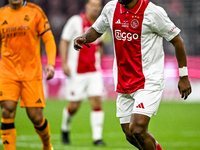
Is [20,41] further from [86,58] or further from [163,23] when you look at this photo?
[86,58]

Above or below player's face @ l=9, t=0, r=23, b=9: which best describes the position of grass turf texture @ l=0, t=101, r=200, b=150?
below

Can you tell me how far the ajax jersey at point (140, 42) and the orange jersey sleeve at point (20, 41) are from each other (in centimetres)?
132

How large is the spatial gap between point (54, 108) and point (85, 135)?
507 centimetres

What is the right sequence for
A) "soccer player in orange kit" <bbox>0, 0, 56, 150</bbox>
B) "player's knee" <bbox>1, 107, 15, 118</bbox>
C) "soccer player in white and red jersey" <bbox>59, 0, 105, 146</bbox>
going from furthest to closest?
"soccer player in white and red jersey" <bbox>59, 0, 105, 146</bbox>, "soccer player in orange kit" <bbox>0, 0, 56, 150</bbox>, "player's knee" <bbox>1, 107, 15, 118</bbox>

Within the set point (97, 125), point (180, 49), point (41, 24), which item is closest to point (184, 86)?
point (180, 49)

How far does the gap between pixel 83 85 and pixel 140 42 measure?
11.9 feet

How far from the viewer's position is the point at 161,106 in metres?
14.3

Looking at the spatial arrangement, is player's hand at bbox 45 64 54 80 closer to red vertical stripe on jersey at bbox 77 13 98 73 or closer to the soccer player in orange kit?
the soccer player in orange kit

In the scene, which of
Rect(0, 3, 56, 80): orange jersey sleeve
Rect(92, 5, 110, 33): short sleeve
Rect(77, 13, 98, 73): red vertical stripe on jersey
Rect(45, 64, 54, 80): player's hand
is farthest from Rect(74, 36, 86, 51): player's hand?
Rect(77, 13, 98, 73): red vertical stripe on jersey

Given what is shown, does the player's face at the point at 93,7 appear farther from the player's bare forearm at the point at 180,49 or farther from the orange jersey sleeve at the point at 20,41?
the player's bare forearm at the point at 180,49

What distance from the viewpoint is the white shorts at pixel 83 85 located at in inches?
311

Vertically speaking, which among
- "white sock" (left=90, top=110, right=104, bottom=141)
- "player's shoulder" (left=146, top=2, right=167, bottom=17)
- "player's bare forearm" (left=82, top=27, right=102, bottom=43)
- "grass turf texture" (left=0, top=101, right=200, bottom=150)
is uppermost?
"player's shoulder" (left=146, top=2, right=167, bottom=17)

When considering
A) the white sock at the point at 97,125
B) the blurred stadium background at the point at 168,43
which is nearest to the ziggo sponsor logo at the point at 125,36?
the white sock at the point at 97,125

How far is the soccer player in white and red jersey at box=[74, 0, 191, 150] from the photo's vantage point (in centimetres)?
443
